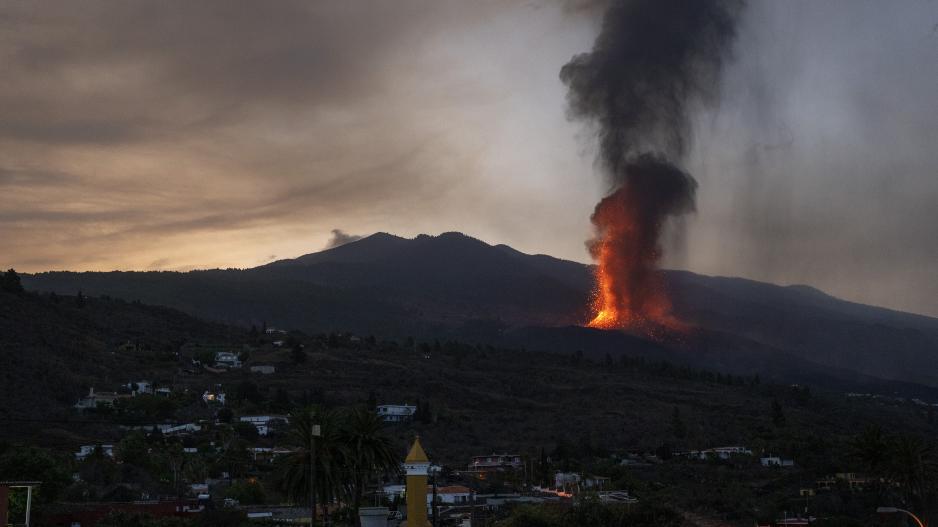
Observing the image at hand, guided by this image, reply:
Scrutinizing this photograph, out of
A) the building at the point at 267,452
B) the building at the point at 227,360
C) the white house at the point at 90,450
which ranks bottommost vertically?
the building at the point at 267,452

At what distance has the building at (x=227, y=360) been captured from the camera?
18419cm

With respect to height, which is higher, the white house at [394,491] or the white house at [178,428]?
the white house at [178,428]

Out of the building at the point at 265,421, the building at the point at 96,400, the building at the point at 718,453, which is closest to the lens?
the building at the point at 718,453

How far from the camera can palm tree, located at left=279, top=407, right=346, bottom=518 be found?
62125 millimetres

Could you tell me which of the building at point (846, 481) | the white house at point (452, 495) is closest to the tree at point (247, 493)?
the white house at point (452, 495)

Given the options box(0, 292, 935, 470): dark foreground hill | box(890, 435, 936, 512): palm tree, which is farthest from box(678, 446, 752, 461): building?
box(890, 435, 936, 512): palm tree

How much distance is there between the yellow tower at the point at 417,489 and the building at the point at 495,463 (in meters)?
65.7

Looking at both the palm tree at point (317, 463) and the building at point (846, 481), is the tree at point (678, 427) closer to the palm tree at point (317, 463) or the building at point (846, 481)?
the building at point (846, 481)

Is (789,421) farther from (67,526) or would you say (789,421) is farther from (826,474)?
(67,526)

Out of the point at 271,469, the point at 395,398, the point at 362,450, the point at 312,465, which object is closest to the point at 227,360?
the point at 395,398

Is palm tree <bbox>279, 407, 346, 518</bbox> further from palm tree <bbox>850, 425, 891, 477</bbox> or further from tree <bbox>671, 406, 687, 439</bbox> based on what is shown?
tree <bbox>671, 406, 687, 439</bbox>

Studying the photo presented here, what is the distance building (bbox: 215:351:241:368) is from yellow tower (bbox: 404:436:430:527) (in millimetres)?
133539

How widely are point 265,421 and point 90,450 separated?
27606 mm

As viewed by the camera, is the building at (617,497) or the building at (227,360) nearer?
the building at (617,497)
